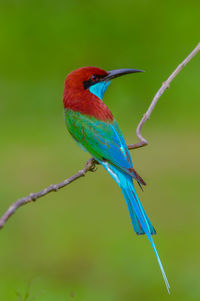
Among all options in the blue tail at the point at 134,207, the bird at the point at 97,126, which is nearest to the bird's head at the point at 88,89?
the bird at the point at 97,126

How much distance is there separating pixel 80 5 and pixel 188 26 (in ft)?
4.06

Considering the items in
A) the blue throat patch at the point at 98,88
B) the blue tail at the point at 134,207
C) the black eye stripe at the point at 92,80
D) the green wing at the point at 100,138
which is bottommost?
the blue tail at the point at 134,207

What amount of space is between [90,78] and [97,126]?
0.20m

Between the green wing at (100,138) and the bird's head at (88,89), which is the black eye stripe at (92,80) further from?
the green wing at (100,138)

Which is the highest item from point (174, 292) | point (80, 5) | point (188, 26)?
point (80, 5)

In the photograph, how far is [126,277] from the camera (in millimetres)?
4676

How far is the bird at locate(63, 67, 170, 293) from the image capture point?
2.78m

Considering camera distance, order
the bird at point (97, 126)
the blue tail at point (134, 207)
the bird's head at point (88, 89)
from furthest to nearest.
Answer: the bird's head at point (88, 89) < the bird at point (97, 126) < the blue tail at point (134, 207)

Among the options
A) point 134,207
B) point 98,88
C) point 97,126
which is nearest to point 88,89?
point 98,88

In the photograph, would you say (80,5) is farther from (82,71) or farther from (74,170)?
(82,71)

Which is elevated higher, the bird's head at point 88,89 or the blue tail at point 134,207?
the bird's head at point 88,89

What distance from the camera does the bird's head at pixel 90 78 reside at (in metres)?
3.02

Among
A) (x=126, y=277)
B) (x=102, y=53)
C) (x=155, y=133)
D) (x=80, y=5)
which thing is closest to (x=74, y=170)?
(x=155, y=133)

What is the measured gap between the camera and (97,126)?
2.95 metres
